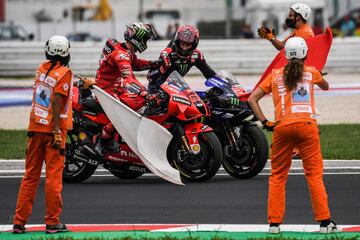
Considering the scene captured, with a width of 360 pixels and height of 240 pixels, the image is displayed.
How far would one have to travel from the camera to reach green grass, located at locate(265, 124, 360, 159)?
14953 millimetres

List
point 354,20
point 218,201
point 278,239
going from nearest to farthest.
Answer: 1. point 278,239
2. point 218,201
3. point 354,20

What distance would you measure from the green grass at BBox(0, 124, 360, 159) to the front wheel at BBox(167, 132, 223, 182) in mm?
2429

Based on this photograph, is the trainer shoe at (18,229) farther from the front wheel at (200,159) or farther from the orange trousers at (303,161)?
the front wheel at (200,159)

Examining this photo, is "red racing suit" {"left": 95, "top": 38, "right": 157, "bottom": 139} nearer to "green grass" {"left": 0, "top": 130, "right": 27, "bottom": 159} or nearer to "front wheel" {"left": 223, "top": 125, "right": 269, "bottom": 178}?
"front wheel" {"left": 223, "top": 125, "right": 269, "bottom": 178}

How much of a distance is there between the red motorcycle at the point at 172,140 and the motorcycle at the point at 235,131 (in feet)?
0.73

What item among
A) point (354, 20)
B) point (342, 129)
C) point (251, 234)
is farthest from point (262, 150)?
point (354, 20)

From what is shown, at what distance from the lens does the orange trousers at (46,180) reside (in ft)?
31.2

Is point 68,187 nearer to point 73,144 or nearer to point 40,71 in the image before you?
point 73,144

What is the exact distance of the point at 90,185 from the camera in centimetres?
1297

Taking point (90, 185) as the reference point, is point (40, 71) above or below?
above

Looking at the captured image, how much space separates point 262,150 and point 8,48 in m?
18.8

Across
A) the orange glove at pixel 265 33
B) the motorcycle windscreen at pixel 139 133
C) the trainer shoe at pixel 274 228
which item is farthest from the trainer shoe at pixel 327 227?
the orange glove at pixel 265 33

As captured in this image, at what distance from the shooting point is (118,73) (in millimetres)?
13250

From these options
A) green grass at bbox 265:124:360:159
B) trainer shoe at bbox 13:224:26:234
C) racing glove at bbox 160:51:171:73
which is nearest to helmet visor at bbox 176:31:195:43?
racing glove at bbox 160:51:171:73
